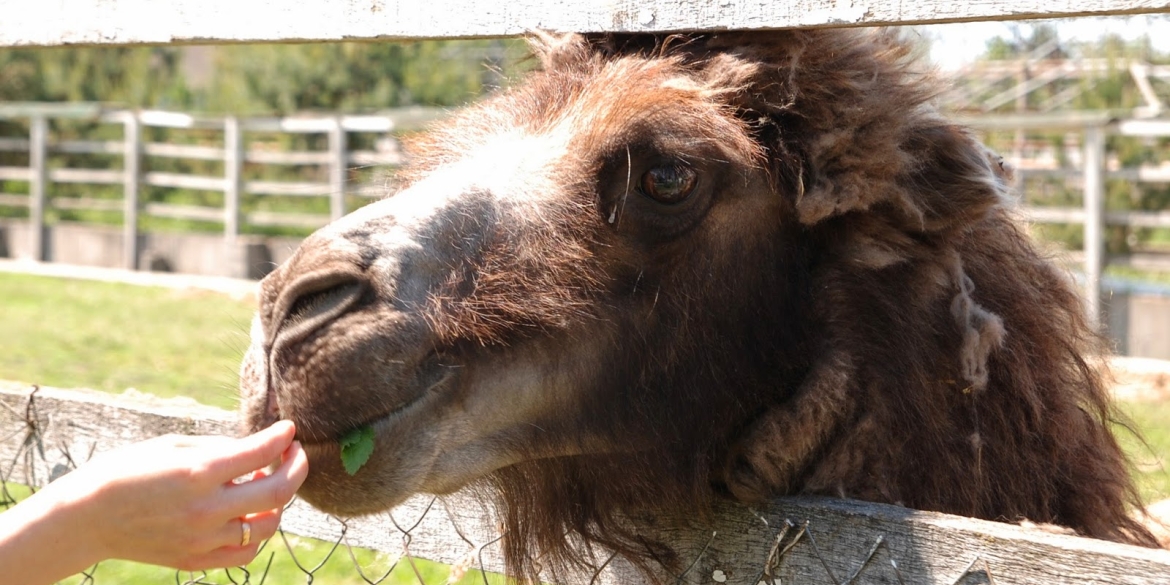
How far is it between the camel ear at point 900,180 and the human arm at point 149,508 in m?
1.33

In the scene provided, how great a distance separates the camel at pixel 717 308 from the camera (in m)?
2.50

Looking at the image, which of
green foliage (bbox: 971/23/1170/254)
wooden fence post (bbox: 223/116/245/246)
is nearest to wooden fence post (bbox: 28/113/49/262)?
wooden fence post (bbox: 223/116/245/246)

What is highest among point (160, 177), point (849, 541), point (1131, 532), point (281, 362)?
point (281, 362)

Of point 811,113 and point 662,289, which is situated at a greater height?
point 811,113

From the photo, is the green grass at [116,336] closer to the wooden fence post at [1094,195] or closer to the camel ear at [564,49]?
the camel ear at [564,49]

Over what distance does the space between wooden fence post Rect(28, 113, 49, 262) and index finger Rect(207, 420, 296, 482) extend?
19.2 metres

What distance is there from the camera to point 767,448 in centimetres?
256

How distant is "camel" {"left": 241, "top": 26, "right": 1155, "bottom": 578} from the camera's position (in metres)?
2.50

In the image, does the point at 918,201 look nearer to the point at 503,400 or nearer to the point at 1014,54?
the point at 503,400

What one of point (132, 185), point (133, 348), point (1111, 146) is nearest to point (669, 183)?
point (133, 348)

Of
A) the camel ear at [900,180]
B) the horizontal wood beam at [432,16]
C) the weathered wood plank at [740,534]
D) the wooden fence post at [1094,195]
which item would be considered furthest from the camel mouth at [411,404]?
the wooden fence post at [1094,195]

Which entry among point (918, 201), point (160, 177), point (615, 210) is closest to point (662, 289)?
point (615, 210)

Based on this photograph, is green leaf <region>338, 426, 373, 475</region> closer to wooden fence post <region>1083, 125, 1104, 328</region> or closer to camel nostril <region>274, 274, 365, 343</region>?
camel nostril <region>274, 274, 365, 343</region>

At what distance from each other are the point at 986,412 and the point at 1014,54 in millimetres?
25604
